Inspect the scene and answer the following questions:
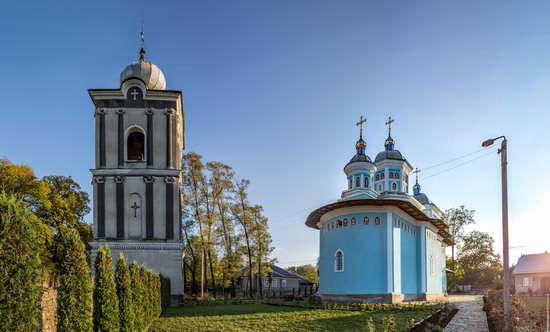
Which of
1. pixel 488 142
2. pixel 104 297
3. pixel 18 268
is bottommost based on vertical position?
pixel 104 297

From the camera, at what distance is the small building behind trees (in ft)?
130

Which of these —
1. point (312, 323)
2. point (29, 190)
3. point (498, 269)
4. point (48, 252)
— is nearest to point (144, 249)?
point (48, 252)

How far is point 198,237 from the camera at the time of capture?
1213 inches

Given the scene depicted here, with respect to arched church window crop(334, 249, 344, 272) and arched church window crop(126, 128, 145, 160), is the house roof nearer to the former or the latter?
arched church window crop(334, 249, 344, 272)

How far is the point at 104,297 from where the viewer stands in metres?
8.37

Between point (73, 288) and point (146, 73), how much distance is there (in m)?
19.0

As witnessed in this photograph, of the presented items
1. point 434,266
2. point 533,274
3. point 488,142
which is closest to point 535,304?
point 434,266

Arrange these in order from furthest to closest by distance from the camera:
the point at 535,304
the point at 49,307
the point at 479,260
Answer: the point at 479,260
the point at 535,304
the point at 49,307

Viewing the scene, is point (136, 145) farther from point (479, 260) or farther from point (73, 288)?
point (479, 260)

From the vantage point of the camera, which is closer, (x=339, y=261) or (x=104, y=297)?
(x=104, y=297)

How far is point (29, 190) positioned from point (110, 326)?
18496 mm

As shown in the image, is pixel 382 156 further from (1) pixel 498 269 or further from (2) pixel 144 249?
(1) pixel 498 269

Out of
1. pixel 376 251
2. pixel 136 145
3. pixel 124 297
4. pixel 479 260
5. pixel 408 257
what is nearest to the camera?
pixel 124 297

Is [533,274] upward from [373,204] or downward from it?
downward
